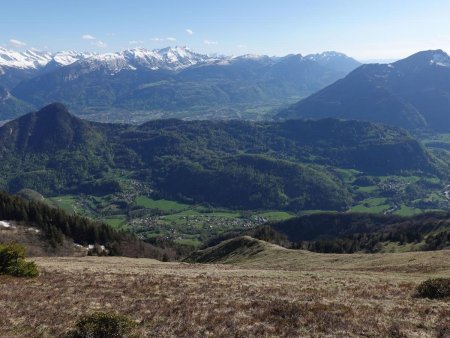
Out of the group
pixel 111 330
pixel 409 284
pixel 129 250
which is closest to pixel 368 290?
pixel 409 284

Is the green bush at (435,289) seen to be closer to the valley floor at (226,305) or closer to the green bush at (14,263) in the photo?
the valley floor at (226,305)

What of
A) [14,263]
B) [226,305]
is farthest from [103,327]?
[14,263]

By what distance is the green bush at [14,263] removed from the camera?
4353 cm

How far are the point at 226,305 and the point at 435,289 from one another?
58.5 ft

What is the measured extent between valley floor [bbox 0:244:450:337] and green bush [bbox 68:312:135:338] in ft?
3.43

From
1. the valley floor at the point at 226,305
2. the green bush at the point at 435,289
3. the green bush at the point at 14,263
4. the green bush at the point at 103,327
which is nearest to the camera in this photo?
the green bush at the point at 103,327

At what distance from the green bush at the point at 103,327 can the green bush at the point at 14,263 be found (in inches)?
904

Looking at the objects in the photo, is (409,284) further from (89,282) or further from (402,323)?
(89,282)

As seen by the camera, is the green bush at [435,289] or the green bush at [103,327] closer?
the green bush at [103,327]

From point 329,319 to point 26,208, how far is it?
141166 millimetres

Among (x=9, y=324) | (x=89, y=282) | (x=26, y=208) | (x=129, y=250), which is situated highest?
(x=9, y=324)

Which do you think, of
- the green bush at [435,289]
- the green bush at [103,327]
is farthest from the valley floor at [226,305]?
the green bush at [435,289]

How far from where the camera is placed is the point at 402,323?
2533 centimetres

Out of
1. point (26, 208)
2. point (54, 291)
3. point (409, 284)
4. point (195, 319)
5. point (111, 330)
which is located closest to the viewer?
point (111, 330)
